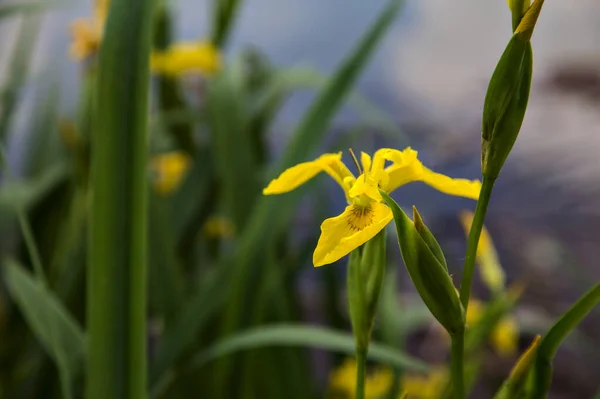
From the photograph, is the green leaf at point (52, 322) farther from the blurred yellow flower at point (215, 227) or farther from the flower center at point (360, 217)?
the blurred yellow flower at point (215, 227)

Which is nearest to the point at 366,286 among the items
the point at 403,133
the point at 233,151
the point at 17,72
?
the point at 233,151

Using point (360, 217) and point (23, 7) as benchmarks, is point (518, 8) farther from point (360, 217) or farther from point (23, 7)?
point (23, 7)

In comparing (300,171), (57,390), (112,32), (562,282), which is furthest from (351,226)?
(562,282)

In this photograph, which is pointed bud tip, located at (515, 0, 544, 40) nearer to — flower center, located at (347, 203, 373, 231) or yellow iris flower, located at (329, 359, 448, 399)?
flower center, located at (347, 203, 373, 231)

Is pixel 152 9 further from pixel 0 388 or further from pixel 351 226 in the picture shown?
pixel 0 388

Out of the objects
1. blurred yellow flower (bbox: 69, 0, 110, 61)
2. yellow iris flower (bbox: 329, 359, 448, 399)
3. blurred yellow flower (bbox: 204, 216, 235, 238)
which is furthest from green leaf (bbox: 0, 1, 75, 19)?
yellow iris flower (bbox: 329, 359, 448, 399)

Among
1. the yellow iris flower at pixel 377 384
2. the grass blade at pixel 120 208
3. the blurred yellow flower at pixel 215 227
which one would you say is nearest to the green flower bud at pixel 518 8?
the grass blade at pixel 120 208

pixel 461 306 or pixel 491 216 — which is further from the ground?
pixel 461 306
